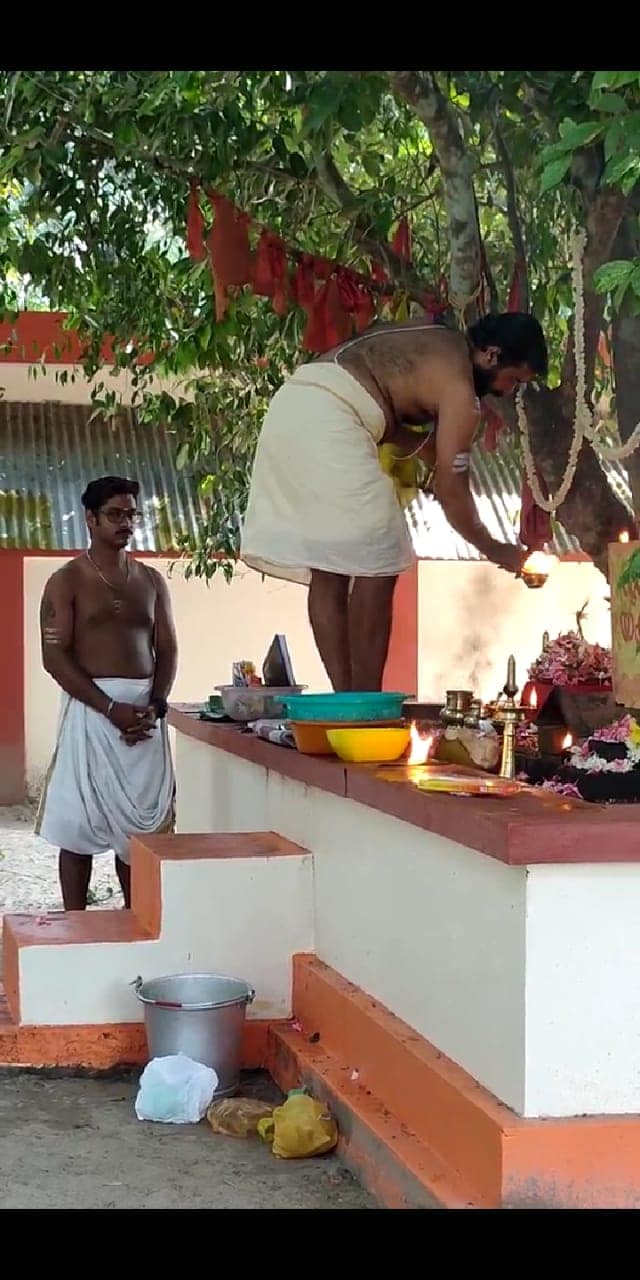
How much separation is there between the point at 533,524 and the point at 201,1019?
202 cm

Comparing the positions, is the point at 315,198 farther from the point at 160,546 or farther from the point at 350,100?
the point at 160,546

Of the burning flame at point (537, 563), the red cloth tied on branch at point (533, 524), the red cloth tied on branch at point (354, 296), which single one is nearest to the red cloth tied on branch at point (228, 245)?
the red cloth tied on branch at point (354, 296)

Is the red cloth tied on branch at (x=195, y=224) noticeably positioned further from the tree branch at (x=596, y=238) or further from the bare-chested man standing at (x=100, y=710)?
the tree branch at (x=596, y=238)

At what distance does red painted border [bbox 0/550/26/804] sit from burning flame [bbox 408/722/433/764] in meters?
8.23

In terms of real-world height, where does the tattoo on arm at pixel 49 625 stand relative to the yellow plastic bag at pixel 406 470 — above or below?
below

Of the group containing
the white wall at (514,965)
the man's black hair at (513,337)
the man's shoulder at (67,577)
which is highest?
the man's black hair at (513,337)

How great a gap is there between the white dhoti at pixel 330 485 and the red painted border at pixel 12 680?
7.32 m

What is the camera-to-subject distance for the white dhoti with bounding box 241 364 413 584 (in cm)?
442

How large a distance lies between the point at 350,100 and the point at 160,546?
25.6 ft

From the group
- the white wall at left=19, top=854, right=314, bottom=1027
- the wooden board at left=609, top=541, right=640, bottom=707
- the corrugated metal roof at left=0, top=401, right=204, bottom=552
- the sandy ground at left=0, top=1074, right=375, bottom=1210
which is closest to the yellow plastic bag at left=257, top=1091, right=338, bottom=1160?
the sandy ground at left=0, top=1074, right=375, bottom=1210

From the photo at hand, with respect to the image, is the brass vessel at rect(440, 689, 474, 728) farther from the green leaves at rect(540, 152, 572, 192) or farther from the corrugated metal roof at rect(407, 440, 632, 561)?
the corrugated metal roof at rect(407, 440, 632, 561)

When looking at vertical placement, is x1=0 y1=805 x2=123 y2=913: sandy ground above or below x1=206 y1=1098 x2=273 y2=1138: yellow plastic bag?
below

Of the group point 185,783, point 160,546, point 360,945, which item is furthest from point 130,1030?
point 160,546

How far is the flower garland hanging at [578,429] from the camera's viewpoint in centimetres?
411
